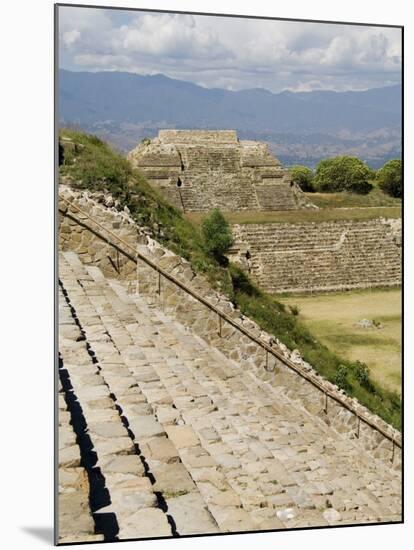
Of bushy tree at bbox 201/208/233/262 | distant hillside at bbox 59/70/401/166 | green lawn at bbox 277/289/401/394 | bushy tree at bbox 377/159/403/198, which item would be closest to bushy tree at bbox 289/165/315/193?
bushy tree at bbox 377/159/403/198

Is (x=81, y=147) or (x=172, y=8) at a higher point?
(x=172, y=8)

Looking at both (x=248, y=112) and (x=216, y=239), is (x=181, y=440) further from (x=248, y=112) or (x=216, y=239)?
(x=216, y=239)

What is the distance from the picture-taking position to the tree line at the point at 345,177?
2975 cm

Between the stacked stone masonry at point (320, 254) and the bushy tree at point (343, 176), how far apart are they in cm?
509

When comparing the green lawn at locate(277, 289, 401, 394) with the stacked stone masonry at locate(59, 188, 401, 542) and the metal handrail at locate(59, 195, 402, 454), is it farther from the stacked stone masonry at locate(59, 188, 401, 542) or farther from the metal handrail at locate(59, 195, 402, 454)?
the stacked stone masonry at locate(59, 188, 401, 542)

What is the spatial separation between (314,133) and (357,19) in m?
4.25

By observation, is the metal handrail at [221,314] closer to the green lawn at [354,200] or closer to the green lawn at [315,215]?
the green lawn at [315,215]

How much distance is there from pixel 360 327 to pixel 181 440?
34.8ft

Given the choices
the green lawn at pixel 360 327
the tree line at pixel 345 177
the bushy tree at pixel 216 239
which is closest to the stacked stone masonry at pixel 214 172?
the tree line at pixel 345 177

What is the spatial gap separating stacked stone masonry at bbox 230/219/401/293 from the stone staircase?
14.3 metres

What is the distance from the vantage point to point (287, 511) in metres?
6.42

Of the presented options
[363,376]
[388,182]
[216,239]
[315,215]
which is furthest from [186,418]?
[388,182]

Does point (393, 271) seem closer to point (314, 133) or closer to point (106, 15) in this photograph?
point (314, 133)

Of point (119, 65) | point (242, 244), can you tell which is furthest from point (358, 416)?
point (242, 244)
